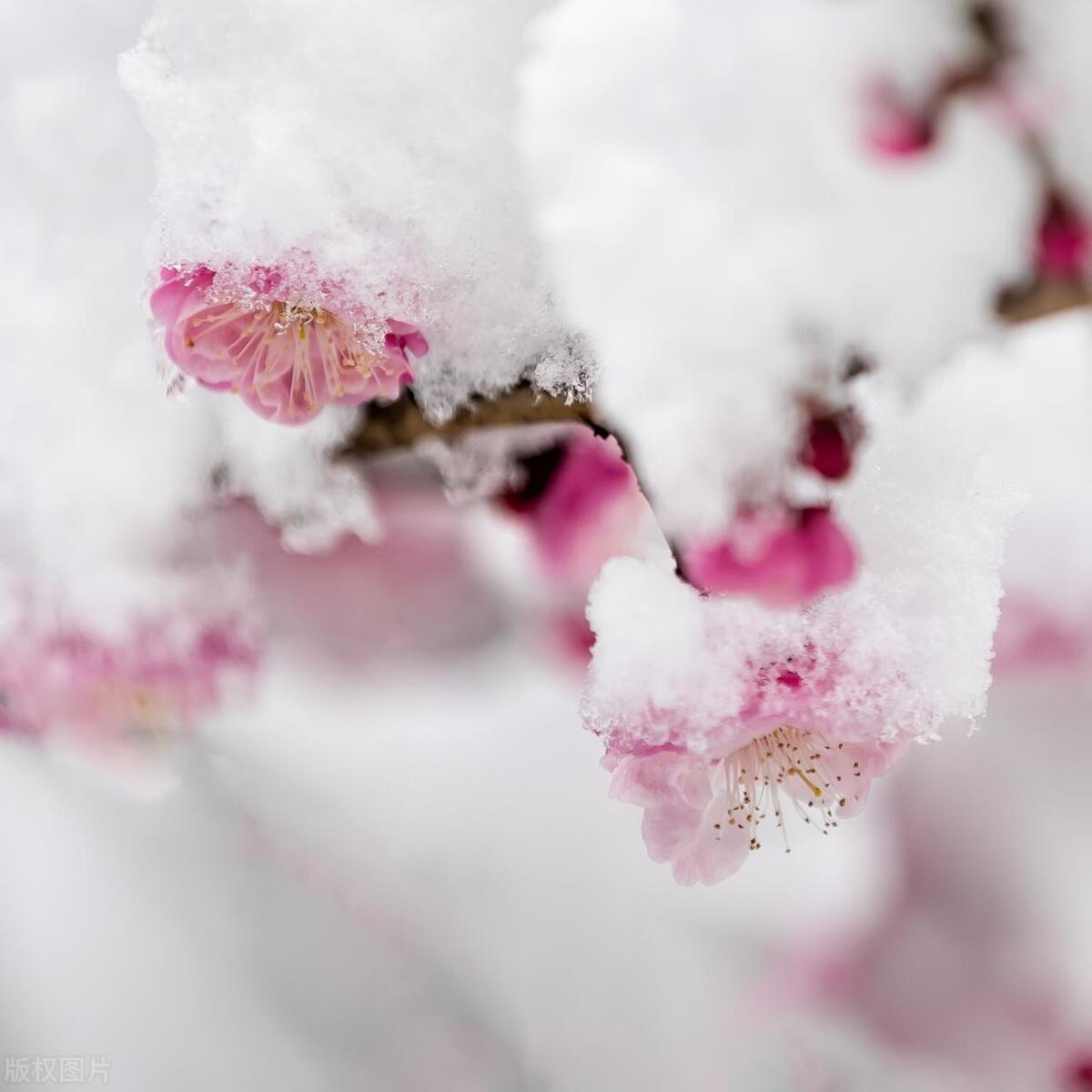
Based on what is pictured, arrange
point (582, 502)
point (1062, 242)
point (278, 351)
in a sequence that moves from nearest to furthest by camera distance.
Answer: point (1062, 242), point (278, 351), point (582, 502)

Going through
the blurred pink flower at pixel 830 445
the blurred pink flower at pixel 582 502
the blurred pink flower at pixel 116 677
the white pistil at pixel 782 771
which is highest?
the blurred pink flower at pixel 582 502

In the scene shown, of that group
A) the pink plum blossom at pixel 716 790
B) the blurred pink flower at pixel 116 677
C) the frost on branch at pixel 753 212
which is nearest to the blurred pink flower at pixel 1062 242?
the frost on branch at pixel 753 212

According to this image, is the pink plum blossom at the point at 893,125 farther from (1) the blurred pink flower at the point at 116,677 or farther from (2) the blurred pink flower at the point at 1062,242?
(1) the blurred pink flower at the point at 116,677

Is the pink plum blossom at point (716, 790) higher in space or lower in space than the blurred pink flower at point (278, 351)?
lower

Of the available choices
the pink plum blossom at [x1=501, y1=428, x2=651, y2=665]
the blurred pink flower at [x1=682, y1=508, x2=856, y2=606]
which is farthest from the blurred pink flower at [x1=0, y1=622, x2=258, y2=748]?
the blurred pink flower at [x1=682, y1=508, x2=856, y2=606]

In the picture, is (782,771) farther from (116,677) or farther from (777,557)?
(116,677)

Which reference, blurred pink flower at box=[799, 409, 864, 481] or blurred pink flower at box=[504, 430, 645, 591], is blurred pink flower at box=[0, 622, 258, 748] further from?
blurred pink flower at box=[799, 409, 864, 481]

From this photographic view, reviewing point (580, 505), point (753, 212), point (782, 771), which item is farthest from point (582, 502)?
point (753, 212)
